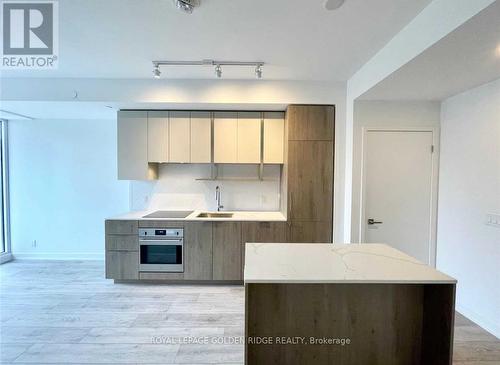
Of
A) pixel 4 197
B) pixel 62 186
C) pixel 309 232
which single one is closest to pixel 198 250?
pixel 309 232

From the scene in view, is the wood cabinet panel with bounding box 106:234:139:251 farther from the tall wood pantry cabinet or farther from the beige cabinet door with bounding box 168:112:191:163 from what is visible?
the tall wood pantry cabinet

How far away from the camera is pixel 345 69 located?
112 inches

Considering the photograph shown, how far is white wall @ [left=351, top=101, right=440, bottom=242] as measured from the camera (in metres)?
3.04

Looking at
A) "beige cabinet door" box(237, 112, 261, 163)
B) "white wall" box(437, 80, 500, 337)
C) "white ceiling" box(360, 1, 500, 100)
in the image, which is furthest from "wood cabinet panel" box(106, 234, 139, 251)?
"white wall" box(437, 80, 500, 337)

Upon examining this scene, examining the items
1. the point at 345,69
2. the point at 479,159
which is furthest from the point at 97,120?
the point at 479,159

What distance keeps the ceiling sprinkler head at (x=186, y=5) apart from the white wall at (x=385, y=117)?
2172 mm

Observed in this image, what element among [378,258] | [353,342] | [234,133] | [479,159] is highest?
[234,133]

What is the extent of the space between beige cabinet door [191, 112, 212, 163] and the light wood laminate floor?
182cm

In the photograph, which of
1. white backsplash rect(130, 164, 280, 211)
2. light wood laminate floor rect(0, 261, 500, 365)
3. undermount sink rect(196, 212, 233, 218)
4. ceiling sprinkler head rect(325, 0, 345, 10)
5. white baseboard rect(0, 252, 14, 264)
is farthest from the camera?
white baseboard rect(0, 252, 14, 264)

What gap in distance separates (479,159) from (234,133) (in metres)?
2.77

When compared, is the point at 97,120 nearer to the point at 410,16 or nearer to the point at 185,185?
the point at 185,185

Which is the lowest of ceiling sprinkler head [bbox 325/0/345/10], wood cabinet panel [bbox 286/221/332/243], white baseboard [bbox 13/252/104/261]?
white baseboard [bbox 13/252/104/261]

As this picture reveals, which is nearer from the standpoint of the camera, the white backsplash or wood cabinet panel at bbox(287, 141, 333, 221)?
wood cabinet panel at bbox(287, 141, 333, 221)

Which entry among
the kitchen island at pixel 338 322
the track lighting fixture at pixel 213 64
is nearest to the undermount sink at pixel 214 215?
the track lighting fixture at pixel 213 64
